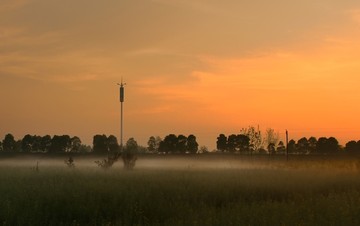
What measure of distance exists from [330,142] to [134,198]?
9370 centimetres

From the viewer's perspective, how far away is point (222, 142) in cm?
11212

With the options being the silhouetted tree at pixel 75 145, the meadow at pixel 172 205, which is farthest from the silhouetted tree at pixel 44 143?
the meadow at pixel 172 205

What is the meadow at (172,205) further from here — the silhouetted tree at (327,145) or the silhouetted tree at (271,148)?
the silhouetted tree at (327,145)

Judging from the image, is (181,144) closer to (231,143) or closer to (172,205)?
(231,143)

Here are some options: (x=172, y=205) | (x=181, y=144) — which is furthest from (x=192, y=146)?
(x=172, y=205)

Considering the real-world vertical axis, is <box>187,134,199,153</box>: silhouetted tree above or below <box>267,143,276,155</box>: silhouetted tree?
above

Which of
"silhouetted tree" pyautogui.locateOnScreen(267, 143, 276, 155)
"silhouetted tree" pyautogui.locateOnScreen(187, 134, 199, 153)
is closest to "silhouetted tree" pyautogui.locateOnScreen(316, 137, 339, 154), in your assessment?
"silhouetted tree" pyautogui.locateOnScreen(187, 134, 199, 153)

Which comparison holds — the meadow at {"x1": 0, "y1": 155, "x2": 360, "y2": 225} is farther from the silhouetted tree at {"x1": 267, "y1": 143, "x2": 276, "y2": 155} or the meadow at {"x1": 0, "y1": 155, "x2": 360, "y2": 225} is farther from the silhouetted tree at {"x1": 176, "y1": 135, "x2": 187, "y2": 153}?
the silhouetted tree at {"x1": 176, "y1": 135, "x2": 187, "y2": 153}

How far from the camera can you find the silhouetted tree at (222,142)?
11171 centimetres

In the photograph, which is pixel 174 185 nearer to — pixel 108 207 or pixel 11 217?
pixel 108 207

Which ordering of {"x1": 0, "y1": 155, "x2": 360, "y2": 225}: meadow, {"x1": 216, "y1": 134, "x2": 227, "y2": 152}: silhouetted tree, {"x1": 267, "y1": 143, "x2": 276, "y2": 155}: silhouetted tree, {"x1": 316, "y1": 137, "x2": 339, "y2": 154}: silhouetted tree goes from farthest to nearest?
1. {"x1": 216, "y1": 134, "x2": 227, "y2": 152}: silhouetted tree
2. {"x1": 316, "y1": 137, "x2": 339, "y2": 154}: silhouetted tree
3. {"x1": 267, "y1": 143, "x2": 276, "y2": 155}: silhouetted tree
4. {"x1": 0, "y1": 155, "x2": 360, "y2": 225}: meadow

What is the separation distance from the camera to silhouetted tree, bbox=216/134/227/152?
111706 millimetres

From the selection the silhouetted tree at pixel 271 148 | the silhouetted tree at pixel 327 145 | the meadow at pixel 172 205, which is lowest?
the meadow at pixel 172 205

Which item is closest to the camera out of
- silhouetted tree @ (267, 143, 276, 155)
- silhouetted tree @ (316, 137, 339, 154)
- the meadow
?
the meadow
